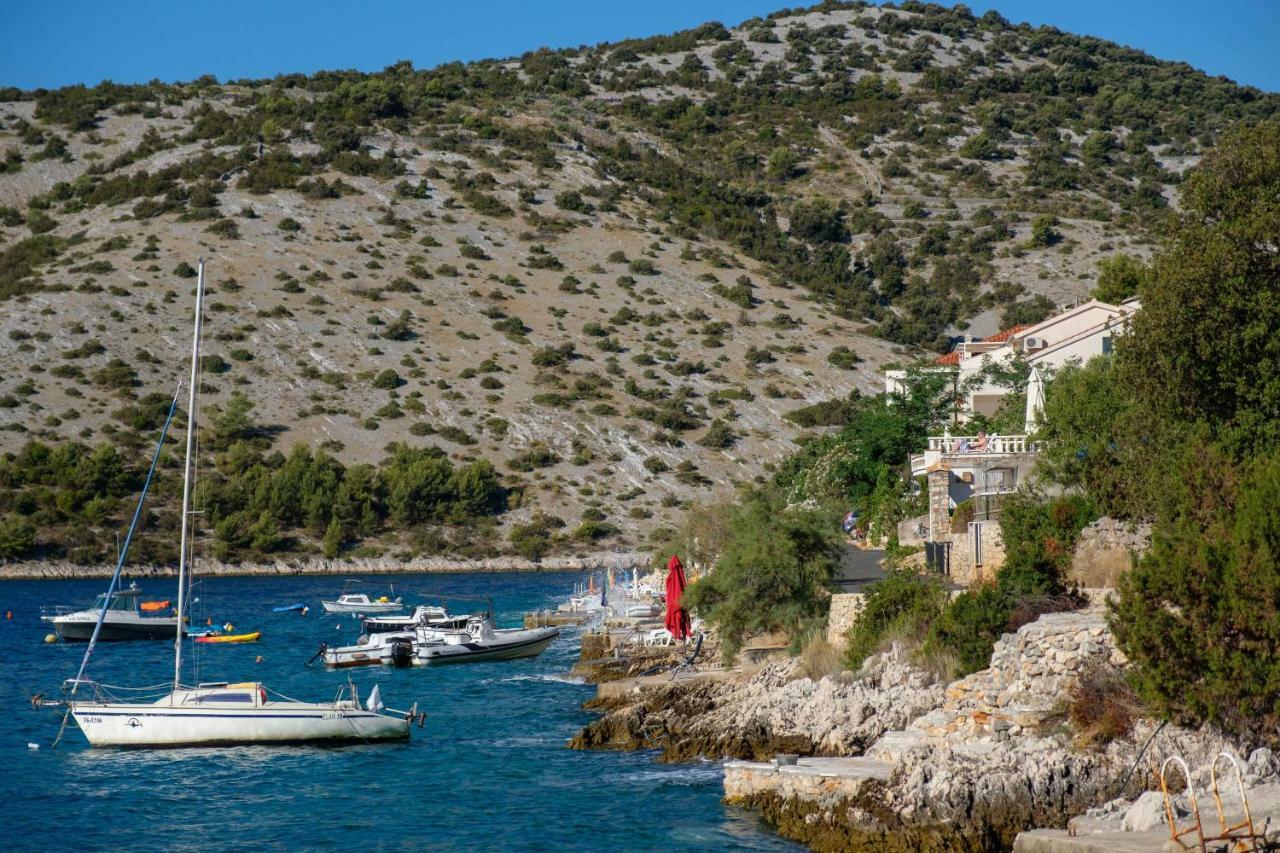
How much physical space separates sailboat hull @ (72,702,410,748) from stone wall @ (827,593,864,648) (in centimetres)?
989

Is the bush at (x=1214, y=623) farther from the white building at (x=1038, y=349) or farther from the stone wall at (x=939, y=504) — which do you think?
the white building at (x=1038, y=349)

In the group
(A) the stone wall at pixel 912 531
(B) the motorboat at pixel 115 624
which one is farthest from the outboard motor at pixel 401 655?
(A) the stone wall at pixel 912 531

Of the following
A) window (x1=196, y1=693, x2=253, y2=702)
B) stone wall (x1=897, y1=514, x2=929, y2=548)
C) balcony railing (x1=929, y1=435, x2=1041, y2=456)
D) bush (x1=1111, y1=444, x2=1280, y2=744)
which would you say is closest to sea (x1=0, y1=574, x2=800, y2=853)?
window (x1=196, y1=693, x2=253, y2=702)

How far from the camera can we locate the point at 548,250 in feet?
372

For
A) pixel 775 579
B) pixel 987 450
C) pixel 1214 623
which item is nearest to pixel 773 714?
pixel 775 579

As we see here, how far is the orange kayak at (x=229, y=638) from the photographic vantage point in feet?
174

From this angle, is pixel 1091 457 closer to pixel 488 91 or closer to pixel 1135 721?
pixel 1135 721

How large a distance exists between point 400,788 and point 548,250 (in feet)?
296

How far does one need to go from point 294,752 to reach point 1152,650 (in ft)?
59.8

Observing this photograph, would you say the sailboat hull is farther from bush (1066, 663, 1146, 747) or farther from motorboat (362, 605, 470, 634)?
motorboat (362, 605, 470, 634)

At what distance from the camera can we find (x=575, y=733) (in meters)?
29.4

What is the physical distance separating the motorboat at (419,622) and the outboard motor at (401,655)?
3444mm

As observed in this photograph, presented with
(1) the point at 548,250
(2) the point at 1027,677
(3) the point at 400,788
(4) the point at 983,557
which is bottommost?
(3) the point at 400,788

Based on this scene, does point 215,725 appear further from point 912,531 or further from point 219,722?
point 912,531
